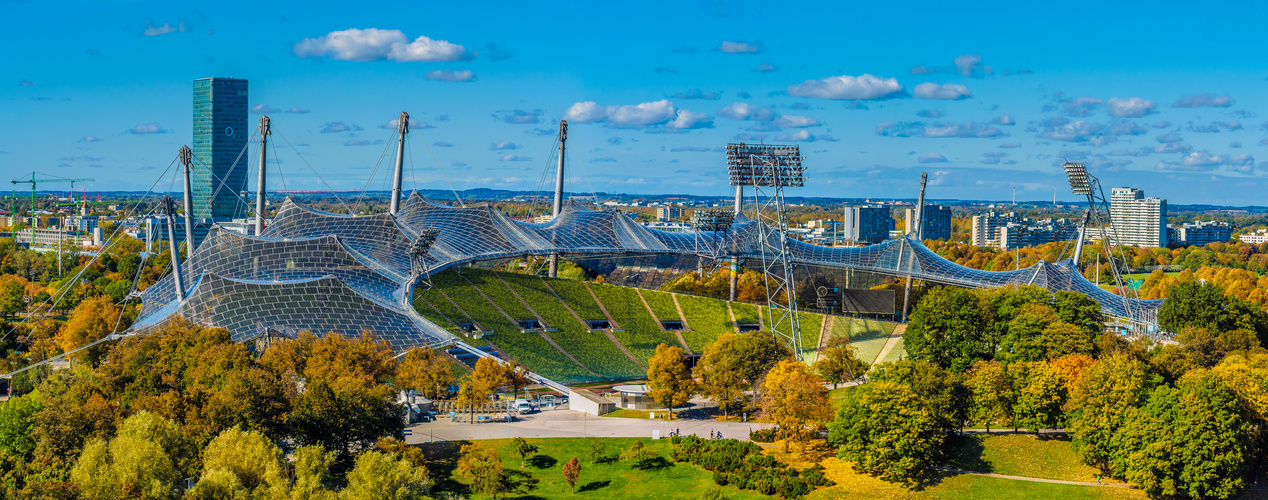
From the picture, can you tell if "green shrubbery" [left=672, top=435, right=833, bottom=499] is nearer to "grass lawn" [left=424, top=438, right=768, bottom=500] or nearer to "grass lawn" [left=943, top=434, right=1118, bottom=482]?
"grass lawn" [left=424, top=438, right=768, bottom=500]

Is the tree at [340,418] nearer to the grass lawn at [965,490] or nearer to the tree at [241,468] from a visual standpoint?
the tree at [241,468]

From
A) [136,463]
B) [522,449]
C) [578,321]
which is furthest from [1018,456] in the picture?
[136,463]

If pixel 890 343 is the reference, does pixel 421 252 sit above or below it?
above

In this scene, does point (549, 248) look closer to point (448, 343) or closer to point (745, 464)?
point (448, 343)

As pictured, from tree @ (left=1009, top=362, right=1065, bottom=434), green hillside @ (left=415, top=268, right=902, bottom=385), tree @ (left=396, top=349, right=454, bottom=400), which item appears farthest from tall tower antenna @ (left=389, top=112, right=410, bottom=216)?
tree @ (left=1009, top=362, right=1065, bottom=434)

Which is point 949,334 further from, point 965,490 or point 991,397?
point 965,490

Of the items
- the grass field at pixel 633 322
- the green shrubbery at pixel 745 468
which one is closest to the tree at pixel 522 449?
the green shrubbery at pixel 745 468

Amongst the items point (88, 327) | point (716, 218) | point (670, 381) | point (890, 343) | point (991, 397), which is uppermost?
point (716, 218)
